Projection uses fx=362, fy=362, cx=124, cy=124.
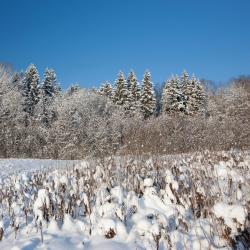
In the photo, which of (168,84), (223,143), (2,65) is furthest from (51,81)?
(223,143)

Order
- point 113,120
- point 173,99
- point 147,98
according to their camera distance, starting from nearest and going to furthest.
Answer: point 113,120, point 173,99, point 147,98

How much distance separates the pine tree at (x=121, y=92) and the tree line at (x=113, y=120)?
14 cm

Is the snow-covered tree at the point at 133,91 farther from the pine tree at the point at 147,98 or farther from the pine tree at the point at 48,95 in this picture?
the pine tree at the point at 48,95

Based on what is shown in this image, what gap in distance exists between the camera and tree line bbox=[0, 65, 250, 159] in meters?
16.7

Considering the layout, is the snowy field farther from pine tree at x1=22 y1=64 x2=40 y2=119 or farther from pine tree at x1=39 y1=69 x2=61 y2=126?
pine tree at x1=22 y1=64 x2=40 y2=119

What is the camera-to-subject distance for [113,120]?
119ft

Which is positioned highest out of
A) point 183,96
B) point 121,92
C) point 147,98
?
point 121,92

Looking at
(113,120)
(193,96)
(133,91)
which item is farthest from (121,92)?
(113,120)

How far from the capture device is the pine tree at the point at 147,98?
50062 mm

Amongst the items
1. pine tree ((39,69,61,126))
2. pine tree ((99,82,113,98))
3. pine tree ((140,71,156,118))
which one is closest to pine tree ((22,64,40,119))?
pine tree ((39,69,61,126))

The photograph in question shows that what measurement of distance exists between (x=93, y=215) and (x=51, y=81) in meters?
52.5

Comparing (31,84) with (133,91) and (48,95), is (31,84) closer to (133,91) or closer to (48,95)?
(48,95)

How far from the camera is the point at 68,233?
13.6 feet

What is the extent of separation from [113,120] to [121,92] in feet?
49.3
